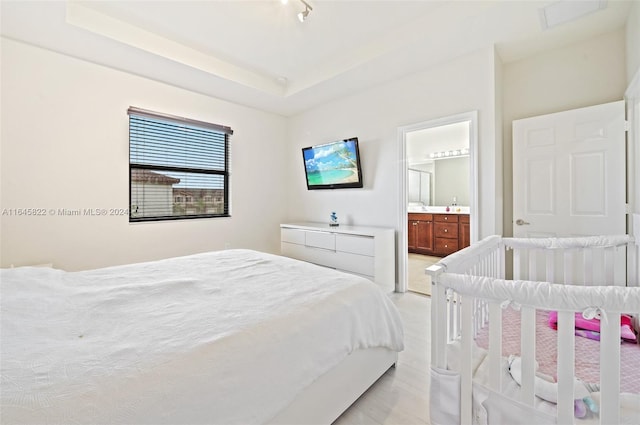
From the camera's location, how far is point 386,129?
3.60 m

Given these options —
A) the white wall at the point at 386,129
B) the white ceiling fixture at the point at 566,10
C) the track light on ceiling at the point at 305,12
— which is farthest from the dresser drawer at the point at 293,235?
the white ceiling fixture at the point at 566,10

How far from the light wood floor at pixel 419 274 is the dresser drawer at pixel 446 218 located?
0.76 meters

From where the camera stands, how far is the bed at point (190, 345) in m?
0.76

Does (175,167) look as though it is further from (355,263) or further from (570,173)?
(570,173)

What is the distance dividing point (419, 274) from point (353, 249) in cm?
150

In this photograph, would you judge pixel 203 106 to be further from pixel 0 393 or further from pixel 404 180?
pixel 0 393

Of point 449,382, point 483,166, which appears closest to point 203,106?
point 483,166

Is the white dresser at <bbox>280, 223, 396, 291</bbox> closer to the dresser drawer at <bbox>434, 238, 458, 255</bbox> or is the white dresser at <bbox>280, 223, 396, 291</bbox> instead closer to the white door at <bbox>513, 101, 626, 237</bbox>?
the white door at <bbox>513, 101, 626, 237</bbox>

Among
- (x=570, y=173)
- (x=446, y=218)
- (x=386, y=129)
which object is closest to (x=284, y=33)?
(x=386, y=129)

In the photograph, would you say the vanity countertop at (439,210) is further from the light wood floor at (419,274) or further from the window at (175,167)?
the window at (175,167)

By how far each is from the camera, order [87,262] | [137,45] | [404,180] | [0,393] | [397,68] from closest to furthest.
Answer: [0,393]
[137,45]
[87,262]
[397,68]
[404,180]

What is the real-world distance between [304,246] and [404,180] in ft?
5.52

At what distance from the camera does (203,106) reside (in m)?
3.82

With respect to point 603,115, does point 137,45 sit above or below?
above
